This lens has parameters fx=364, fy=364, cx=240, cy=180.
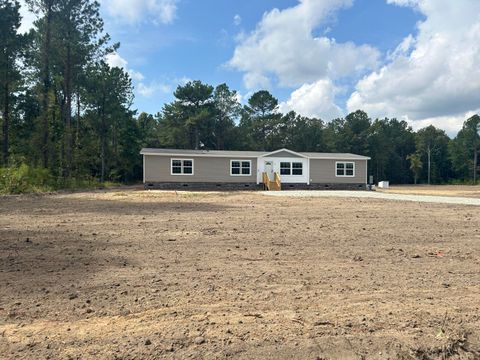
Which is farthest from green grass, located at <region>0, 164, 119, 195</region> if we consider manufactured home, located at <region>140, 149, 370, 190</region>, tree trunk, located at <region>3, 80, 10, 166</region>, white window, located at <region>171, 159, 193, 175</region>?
white window, located at <region>171, 159, 193, 175</region>

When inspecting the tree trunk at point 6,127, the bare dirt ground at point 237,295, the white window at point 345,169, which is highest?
the tree trunk at point 6,127

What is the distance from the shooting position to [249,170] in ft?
90.8

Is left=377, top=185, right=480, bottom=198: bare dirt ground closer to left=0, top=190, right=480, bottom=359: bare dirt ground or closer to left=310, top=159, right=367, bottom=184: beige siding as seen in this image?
left=310, top=159, right=367, bottom=184: beige siding

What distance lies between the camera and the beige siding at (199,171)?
85.3 feet

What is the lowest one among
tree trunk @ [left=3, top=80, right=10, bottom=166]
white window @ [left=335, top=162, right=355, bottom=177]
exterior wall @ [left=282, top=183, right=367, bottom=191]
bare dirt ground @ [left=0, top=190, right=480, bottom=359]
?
bare dirt ground @ [left=0, top=190, right=480, bottom=359]

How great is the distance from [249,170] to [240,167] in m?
0.72

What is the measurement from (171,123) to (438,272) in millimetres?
43370

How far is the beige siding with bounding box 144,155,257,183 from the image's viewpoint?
2598 centimetres

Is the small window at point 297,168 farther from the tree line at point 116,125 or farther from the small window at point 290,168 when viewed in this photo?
the tree line at point 116,125

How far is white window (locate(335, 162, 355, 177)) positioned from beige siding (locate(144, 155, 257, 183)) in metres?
6.82

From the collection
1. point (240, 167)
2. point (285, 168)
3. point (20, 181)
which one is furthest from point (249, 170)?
point (20, 181)

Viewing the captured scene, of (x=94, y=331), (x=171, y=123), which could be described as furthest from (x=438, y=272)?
(x=171, y=123)

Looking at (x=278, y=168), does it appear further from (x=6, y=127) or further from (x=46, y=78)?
(x=6, y=127)

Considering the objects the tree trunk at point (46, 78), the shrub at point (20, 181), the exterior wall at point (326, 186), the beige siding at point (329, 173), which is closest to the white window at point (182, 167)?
the exterior wall at point (326, 186)
